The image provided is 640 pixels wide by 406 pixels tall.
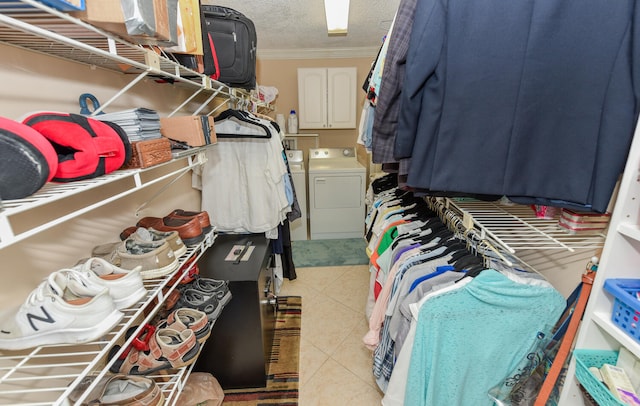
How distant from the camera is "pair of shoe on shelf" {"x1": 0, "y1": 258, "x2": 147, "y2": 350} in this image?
584mm

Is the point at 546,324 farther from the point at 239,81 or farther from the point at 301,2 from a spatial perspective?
the point at 301,2

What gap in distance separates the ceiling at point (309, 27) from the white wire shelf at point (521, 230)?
196cm

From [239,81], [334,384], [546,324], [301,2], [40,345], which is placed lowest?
[334,384]

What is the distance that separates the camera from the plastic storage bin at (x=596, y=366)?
767 millimetres

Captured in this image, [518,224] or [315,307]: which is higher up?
[518,224]

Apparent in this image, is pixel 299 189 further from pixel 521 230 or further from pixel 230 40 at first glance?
pixel 521 230

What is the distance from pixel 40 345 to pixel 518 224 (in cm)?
145

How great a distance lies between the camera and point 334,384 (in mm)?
1649

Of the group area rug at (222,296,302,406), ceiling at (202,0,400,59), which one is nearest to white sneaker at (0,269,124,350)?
area rug at (222,296,302,406)

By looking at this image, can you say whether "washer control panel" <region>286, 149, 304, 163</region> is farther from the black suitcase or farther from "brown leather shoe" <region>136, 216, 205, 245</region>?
"brown leather shoe" <region>136, 216, 205, 245</region>

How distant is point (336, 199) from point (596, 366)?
2.73m

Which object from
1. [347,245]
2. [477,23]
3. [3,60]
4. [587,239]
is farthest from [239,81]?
[347,245]

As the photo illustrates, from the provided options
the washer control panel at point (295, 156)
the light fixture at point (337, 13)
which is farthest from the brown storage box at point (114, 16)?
the washer control panel at point (295, 156)

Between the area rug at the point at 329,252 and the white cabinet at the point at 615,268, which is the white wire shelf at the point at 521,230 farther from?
the area rug at the point at 329,252
